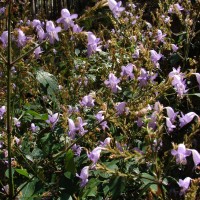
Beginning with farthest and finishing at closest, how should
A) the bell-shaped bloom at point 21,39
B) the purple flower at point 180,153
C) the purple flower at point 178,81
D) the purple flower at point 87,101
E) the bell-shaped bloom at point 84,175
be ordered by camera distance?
the purple flower at point 87,101 < the bell-shaped bloom at point 21,39 < the purple flower at point 178,81 < the bell-shaped bloom at point 84,175 < the purple flower at point 180,153

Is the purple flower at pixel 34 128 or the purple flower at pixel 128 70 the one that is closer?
the purple flower at pixel 128 70

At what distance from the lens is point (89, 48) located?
206 cm

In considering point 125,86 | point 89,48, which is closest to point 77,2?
point 125,86

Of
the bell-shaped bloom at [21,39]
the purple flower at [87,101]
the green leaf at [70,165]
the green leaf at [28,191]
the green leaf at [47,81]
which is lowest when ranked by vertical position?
the green leaf at [28,191]

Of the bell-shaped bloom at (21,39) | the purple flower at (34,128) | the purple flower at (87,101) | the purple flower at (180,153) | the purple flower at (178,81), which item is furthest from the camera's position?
the purple flower at (34,128)

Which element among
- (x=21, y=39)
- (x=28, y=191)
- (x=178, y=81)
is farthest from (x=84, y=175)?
(x=21, y=39)

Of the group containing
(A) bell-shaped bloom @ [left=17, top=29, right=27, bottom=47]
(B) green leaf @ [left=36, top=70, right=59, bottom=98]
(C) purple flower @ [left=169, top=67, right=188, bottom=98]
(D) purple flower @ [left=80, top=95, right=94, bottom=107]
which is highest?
(A) bell-shaped bloom @ [left=17, top=29, right=27, bottom=47]

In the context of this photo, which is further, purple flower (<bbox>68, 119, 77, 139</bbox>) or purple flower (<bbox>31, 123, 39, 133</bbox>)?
purple flower (<bbox>31, 123, 39, 133</bbox>)

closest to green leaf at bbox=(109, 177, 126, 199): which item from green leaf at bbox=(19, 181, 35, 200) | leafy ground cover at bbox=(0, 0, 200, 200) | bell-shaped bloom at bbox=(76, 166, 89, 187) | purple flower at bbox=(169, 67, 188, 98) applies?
leafy ground cover at bbox=(0, 0, 200, 200)

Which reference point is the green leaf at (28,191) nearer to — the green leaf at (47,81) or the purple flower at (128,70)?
the green leaf at (47,81)

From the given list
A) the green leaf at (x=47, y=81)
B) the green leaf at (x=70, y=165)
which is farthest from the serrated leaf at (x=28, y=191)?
the green leaf at (x=47, y=81)

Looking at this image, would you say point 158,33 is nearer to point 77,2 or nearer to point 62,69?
point 62,69

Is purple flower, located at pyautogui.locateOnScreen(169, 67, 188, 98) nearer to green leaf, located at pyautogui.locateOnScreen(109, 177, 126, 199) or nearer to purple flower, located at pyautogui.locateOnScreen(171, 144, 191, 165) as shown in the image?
purple flower, located at pyautogui.locateOnScreen(171, 144, 191, 165)

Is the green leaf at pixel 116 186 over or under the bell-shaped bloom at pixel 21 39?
under
